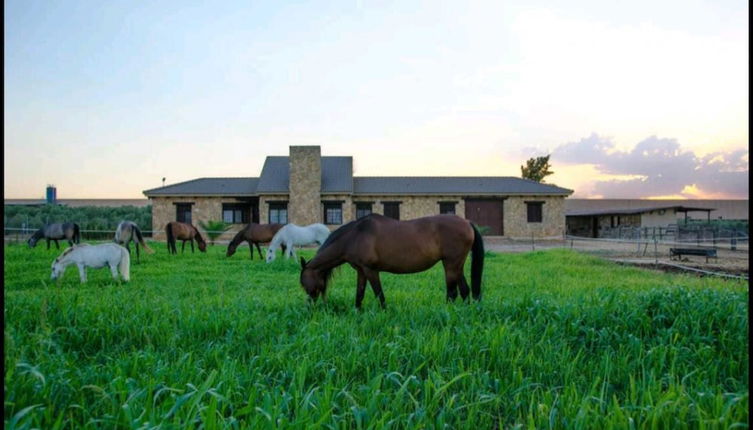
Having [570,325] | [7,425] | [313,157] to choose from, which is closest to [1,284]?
[7,425]

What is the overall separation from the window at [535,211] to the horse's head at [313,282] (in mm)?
23805

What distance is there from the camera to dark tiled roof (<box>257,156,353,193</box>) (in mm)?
26016

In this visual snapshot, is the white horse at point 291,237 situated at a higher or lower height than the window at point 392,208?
lower

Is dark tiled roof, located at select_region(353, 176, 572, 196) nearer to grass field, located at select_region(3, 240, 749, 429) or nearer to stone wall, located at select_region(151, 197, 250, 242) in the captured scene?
stone wall, located at select_region(151, 197, 250, 242)

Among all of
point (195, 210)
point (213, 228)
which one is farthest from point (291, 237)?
point (195, 210)

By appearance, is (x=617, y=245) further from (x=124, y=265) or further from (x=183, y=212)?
(x=183, y=212)

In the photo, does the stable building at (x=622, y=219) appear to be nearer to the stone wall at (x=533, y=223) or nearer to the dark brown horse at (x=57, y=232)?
the stone wall at (x=533, y=223)

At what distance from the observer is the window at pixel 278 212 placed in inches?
1011

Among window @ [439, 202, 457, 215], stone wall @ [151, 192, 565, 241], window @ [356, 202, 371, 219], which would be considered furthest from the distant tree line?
window @ [439, 202, 457, 215]

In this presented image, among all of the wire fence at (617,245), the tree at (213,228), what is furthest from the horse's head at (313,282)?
the tree at (213,228)

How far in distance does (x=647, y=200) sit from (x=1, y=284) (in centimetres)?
5779

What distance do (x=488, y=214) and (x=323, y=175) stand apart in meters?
11.1

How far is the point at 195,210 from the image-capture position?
25859mm

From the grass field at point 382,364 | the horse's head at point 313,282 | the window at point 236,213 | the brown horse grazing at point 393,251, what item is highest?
the window at point 236,213
